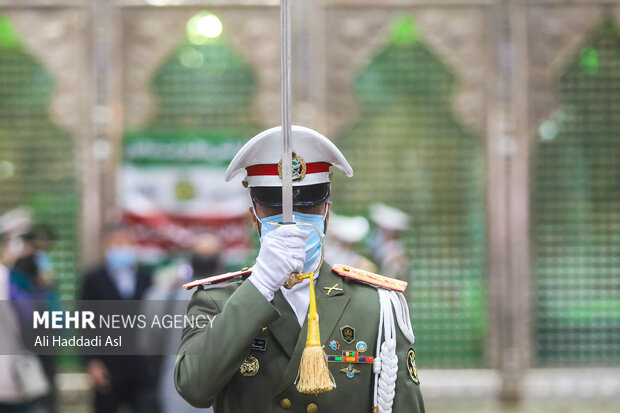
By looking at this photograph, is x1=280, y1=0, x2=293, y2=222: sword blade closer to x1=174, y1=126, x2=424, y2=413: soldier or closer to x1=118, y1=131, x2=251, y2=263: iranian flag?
x1=174, y1=126, x2=424, y2=413: soldier

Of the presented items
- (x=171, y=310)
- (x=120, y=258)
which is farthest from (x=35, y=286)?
(x=120, y=258)

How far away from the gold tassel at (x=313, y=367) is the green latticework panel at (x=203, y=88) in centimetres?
865

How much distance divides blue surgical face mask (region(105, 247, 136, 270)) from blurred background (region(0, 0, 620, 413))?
225cm

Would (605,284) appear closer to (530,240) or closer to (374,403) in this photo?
(530,240)

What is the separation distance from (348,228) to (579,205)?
2988 mm

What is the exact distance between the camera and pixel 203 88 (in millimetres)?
11336

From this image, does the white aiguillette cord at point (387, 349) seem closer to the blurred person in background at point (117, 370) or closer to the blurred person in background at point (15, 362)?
the blurred person in background at point (15, 362)

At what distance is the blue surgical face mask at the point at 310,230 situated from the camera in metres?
2.90

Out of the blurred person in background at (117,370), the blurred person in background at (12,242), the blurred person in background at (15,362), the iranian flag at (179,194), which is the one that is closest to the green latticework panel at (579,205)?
the iranian flag at (179,194)

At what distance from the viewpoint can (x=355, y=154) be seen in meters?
11.3

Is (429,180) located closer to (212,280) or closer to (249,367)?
(212,280)

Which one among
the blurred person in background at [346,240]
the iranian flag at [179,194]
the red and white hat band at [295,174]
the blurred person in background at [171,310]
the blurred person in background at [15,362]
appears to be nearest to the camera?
the red and white hat band at [295,174]

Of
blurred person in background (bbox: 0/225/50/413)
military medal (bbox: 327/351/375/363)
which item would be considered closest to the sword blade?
military medal (bbox: 327/351/375/363)

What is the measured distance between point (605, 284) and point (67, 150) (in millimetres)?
6666
